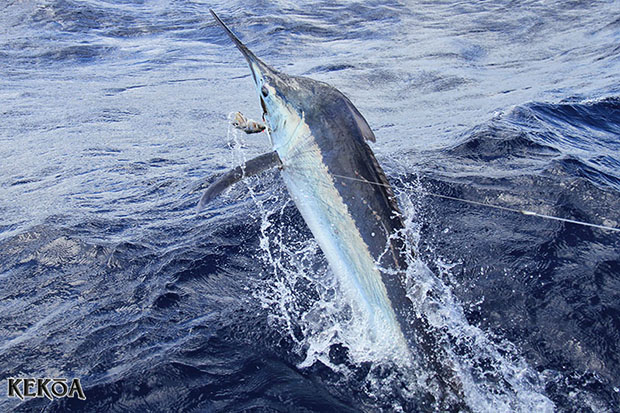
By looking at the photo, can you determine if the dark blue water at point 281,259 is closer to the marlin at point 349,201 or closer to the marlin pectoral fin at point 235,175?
the marlin at point 349,201

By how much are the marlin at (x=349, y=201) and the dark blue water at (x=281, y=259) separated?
0.16m

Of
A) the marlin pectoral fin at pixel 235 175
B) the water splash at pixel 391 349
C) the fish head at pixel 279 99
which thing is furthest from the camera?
the fish head at pixel 279 99

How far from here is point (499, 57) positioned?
1545 centimetres

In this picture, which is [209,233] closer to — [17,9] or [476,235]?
[476,235]

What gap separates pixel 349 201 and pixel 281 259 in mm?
1540

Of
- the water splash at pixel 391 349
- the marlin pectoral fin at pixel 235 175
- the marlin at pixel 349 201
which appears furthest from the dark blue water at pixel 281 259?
the marlin pectoral fin at pixel 235 175

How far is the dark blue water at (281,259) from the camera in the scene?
3324 mm

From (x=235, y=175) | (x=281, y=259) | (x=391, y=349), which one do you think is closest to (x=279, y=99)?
(x=235, y=175)

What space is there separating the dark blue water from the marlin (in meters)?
0.16

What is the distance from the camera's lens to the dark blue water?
10.9ft

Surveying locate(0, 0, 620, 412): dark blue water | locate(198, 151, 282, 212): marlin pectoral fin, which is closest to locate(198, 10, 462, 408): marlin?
locate(198, 151, 282, 212): marlin pectoral fin

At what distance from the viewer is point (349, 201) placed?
3.29m

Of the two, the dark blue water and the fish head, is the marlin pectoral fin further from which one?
the dark blue water

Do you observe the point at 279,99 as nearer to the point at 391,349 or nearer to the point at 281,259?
the point at 281,259
